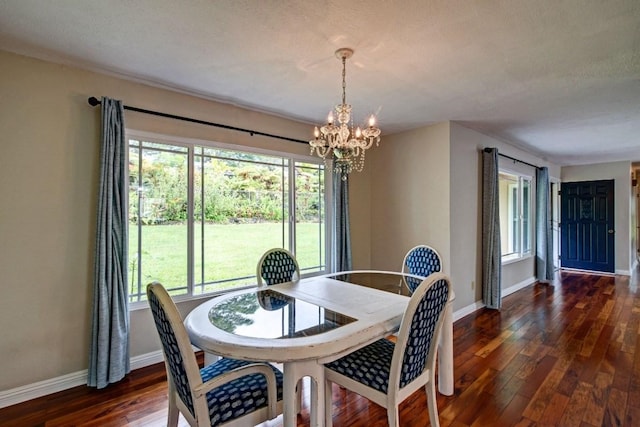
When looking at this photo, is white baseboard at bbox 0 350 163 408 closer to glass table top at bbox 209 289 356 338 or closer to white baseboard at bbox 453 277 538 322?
glass table top at bbox 209 289 356 338

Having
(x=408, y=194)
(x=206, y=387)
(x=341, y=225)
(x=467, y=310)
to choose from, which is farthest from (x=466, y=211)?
(x=206, y=387)

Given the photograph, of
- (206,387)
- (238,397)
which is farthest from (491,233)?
(206,387)

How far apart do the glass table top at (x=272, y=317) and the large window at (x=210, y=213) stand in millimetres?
1082

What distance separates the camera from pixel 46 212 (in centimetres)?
227

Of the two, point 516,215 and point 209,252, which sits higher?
point 516,215

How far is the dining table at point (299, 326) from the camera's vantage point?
4.63ft

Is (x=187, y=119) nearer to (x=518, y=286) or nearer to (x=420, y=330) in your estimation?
(x=420, y=330)

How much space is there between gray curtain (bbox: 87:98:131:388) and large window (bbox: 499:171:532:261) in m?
5.73

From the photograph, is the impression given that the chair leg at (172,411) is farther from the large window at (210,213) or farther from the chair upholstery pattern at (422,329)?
the large window at (210,213)

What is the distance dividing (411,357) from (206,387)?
3.24 feet

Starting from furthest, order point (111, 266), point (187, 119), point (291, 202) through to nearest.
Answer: point (291, 202), point (187, 119), point (111, 266)

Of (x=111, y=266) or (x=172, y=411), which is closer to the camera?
(x=172, y=411)

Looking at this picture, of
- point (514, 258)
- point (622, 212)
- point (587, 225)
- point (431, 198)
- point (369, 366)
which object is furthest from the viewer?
point (587, 225)

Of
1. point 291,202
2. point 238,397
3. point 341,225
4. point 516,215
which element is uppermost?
point 291,202
